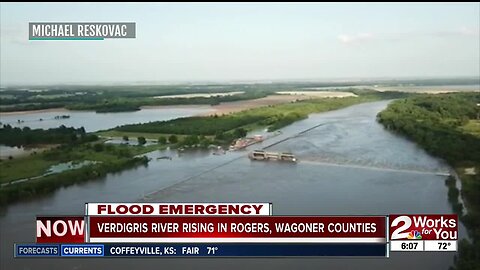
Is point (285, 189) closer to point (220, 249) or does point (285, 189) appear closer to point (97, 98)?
point (220, 249)

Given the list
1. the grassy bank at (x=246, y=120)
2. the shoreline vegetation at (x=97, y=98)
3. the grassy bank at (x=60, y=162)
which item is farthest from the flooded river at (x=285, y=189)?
the shoreline vegetation at (x=97, y=98)

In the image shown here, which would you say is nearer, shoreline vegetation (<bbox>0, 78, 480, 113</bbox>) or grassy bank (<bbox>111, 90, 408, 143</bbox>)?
shoreline vegetation (<bbox>0, 78, 480, 113</bbox>)

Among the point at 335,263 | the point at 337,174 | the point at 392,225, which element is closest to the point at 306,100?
the point at 337,174

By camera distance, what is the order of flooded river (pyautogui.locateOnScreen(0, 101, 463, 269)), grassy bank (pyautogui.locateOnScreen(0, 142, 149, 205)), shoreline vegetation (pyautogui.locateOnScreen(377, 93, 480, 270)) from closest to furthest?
flooded river (pyautogui.locateOnScreen(0, 101, 463, 269)) → shoreline vegetation (pyautogui.locateOnScreen(377, 93, 480, 270)) → grassy bank (pyautogui.locateOnScreen(0, 142, 149, 205))

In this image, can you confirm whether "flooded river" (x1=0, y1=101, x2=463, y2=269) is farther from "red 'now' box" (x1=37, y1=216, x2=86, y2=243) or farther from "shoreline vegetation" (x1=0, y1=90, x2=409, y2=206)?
"red 'now' box" (x1=37, y1=216, x2=86, y2=243)

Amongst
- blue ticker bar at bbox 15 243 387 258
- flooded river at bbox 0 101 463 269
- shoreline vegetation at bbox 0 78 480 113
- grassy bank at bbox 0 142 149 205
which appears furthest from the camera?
shoreline vegetation at bbox 0 78 480 113

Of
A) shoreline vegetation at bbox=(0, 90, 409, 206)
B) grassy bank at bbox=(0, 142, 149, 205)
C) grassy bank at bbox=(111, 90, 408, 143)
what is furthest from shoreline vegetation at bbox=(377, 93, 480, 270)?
grassy bank at bbox=(0, 142, 149, 205)

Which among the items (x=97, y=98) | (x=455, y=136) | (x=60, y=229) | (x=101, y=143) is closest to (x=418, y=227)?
(x=60, y=229)
